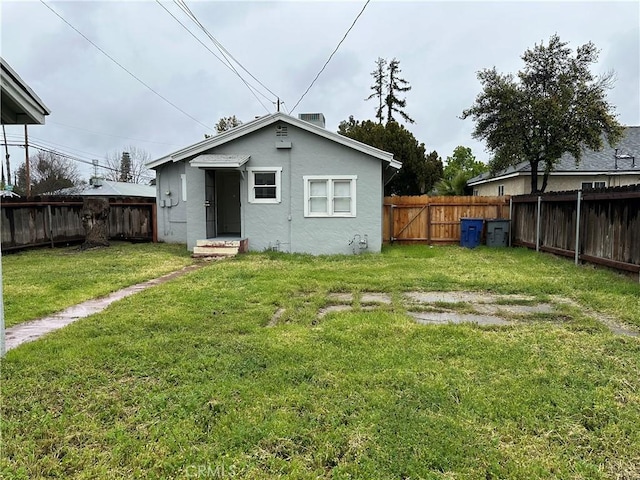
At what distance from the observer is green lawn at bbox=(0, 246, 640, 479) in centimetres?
242

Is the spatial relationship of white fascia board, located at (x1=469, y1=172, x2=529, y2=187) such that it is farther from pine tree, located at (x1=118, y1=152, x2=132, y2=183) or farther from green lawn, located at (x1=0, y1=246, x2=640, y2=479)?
pine tree, located at (x1=118, y1=152, x2=132, y2=183)

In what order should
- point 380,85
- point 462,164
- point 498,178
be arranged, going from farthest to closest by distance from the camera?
1. point 462,164
2. point 380,85
3. point 498,178

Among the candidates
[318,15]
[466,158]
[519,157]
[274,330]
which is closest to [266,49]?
[318,15]

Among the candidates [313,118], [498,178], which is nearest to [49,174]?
[313,118]

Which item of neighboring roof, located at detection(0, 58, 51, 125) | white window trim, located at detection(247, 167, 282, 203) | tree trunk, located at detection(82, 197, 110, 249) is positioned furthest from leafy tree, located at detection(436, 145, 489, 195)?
neighboring roof, located at detection(0, 58, 51, 125)

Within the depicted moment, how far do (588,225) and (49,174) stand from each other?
41.7 meters

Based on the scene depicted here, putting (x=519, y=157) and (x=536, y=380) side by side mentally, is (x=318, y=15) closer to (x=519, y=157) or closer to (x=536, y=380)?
(x=519, y=157)

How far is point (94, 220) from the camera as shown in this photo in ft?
44.6

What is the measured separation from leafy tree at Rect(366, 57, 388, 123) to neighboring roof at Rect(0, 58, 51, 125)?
31756 millimetres

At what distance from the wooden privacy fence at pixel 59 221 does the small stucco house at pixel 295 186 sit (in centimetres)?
404

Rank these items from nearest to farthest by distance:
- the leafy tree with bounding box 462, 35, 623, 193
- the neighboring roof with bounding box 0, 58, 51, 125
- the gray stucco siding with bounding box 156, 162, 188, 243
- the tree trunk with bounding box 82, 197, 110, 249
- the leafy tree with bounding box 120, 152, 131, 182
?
the neighboring roof with bounding box 0, 58, 51, 125 → the tree trunk with bounding box 82, 197, 110, 249 → the gray stucco siding with bounding box 156, 162, 188, 243 → the leafy tree with bounding box 462, 35, 623, 193 → the leafy tree with bounding box 120, 152, 131, 182

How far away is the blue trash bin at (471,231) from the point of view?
46.1ft

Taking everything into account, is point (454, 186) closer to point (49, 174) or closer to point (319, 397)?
point (319, 397)

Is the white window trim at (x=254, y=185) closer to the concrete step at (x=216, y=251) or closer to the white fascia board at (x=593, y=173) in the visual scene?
the concrete step at (x=216, y=251)
